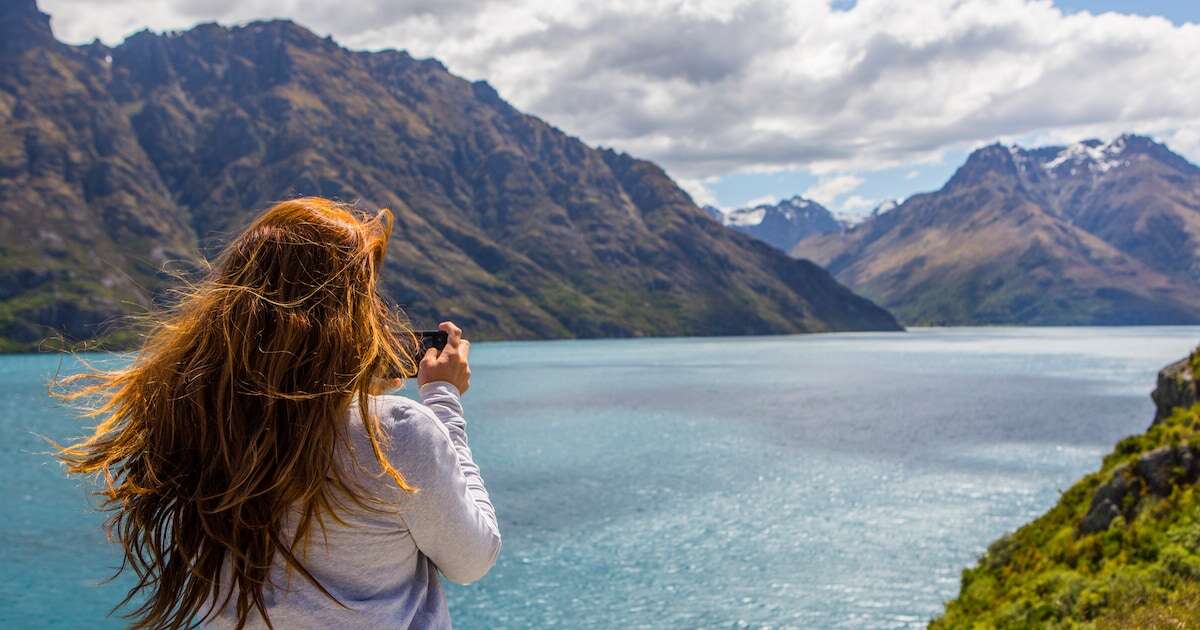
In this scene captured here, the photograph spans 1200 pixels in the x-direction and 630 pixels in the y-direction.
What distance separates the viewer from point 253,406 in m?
3.15

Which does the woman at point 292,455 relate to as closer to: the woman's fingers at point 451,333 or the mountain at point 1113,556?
the woman's fingers at point 451,333

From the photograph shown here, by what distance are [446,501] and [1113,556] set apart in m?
16.9

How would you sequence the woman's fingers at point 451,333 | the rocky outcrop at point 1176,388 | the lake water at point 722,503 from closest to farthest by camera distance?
1. the woman's fingers at point 451,333
2. the rocky outcrop at point 1176,388
3. the lake water at point 722,503

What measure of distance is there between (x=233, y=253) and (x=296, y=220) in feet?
1.02

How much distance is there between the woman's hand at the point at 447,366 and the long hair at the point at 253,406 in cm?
30

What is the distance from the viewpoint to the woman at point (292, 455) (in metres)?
3.12

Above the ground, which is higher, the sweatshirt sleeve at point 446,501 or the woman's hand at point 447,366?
the woman's hand at point 447,366

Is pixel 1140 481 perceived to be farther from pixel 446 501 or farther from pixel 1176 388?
pixel 446 501

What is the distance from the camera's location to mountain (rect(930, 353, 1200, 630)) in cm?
1239

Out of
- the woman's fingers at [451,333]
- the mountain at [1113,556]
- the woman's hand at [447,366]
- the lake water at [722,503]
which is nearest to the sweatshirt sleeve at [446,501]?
the woman's hand at [447,366]

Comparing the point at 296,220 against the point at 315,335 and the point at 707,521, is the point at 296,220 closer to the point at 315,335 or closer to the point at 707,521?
the point at 315,335

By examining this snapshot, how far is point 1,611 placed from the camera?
28.8 metres

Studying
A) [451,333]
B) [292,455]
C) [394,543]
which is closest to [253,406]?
[292,455]

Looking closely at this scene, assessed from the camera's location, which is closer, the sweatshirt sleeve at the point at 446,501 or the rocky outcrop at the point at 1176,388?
the sweatshirt sleeve at the point at 446,501
